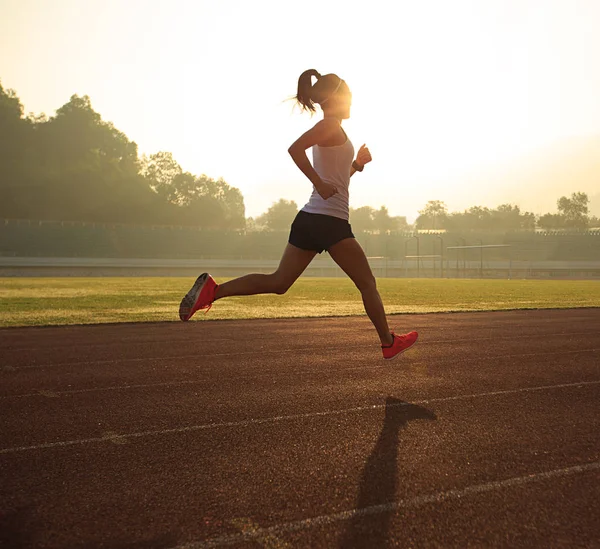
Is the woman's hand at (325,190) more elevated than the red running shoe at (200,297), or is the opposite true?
the woman's hand at (325,190)

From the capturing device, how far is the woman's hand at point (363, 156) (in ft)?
17.2

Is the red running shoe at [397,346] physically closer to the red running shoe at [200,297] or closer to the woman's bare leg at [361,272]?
the woman's bare leg at [361,272]

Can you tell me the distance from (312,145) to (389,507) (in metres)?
2.74

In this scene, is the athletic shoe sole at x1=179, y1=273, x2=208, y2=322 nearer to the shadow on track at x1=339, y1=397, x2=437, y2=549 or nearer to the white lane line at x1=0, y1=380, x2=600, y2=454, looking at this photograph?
the white lane line at x1=0, y1=380, x2=600, y2=454

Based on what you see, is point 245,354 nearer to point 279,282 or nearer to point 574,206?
point 279,282

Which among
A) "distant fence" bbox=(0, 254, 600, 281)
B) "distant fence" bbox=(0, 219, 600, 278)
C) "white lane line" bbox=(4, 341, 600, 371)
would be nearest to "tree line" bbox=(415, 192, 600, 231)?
"distant fence" bbox=(0, 219, 600, 278)

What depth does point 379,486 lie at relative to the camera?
270 cm

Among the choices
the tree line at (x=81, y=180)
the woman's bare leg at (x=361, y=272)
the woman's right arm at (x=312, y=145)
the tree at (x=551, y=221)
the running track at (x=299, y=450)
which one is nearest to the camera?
the running track at (x=299, y=450)

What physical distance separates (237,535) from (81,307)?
Result: 1235 centimetres

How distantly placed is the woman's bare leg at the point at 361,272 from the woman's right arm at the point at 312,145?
414 millimetres

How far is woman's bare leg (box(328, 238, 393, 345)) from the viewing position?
4652 millimetres

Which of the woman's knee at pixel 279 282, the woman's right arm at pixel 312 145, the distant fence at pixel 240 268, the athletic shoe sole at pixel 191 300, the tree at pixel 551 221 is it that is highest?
the tree at pixel 551 221

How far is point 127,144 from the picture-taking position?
11488 centimetres

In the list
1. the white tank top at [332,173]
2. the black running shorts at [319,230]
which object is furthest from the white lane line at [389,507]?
the white tank top at [332,173]
